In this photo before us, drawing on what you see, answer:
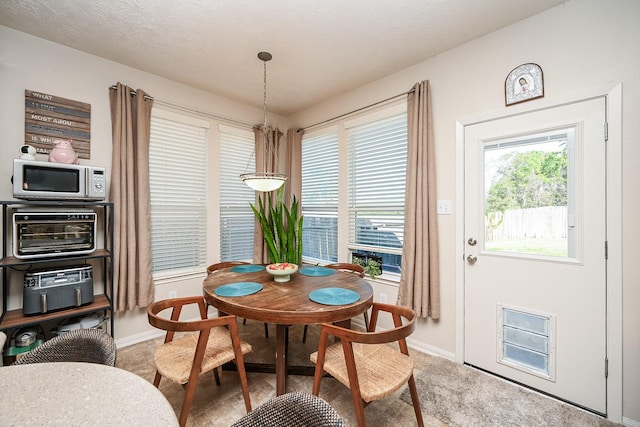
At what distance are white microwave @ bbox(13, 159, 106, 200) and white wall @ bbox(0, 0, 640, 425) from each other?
0.40 meters

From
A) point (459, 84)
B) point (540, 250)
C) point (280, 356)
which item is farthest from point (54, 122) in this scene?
point (540, 250)

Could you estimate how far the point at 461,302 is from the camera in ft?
7.51

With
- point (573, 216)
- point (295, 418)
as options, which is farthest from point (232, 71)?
point (573, 216)

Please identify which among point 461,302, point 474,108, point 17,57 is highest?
point 17,57

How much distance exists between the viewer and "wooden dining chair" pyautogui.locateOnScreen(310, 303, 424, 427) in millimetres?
1292

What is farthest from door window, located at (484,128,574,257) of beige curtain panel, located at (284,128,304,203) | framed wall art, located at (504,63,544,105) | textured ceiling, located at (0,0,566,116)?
beige curtain panel, located at (284,128,304,203)

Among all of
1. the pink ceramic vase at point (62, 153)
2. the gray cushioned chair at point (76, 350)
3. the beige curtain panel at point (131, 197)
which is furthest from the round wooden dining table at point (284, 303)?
the pink ceramic vase at point (62, 153)

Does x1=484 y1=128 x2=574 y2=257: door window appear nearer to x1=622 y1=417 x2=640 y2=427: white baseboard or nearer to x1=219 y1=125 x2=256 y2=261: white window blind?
x1=622 y1=417 x2=640 y2=427: white baseboard

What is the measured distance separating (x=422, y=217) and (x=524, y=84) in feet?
4.02

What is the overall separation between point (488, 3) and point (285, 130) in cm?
271

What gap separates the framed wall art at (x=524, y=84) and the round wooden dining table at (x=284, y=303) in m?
1.80

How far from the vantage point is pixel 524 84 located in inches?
77.7

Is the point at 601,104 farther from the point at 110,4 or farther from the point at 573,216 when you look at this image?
the point at 110,4

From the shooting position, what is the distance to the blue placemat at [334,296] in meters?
1.65
